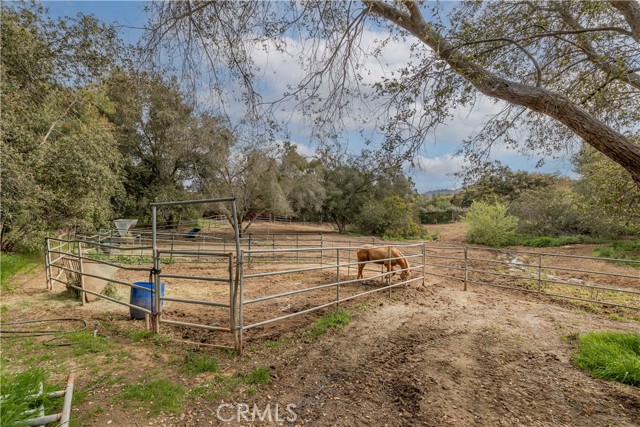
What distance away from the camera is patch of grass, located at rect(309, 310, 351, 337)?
420 cm

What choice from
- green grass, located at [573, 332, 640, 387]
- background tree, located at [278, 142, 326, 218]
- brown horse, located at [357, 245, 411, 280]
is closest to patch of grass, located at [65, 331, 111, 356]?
brown horse, located at [357, 245, 411, 280]

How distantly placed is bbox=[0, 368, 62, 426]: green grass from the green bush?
60.1ft

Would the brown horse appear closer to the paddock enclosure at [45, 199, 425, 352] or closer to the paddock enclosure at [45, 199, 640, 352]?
the paddock enclosure at [45, 199, 640, 352]

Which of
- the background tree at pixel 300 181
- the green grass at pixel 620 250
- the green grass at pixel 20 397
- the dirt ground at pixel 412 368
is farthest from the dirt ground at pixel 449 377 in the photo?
the background tree at pixel 300 181

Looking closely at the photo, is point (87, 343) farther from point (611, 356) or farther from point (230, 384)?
point (611, 356)

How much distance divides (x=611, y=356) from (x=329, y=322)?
10.5 ft

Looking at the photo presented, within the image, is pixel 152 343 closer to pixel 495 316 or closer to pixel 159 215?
pixel 495 316

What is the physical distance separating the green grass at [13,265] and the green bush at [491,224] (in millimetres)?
18854

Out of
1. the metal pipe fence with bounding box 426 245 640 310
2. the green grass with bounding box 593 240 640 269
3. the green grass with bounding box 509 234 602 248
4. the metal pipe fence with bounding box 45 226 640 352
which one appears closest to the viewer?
the metal pipe fence with bounding box 45 226 640 352

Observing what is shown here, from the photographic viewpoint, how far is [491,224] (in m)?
16.8

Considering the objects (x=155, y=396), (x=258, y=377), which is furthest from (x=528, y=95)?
(x=155, y=396)

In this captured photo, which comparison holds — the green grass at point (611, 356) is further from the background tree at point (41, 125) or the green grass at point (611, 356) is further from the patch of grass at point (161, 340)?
the background tree at point (41, 125)

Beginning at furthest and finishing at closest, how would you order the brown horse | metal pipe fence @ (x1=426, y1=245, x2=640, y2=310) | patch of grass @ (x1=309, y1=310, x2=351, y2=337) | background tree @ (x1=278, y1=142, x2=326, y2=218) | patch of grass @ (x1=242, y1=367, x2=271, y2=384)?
background tree @ (x1=278, y1=142, x2=326, y2=218) < the brown horse < metal pipe fence @ (x1=426, y1=245, x2=640, y2=310) < patch of grass @ (x1=309, y1=310, x2=351, y2=337) < patch of grass @ (x1=242, y1=367, x2=271, y2=384)

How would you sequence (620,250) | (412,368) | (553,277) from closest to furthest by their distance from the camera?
(412,368) < (553,277) < (620,250)
